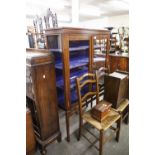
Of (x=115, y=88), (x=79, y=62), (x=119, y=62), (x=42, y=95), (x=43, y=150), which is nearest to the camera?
(x=42, y=95)

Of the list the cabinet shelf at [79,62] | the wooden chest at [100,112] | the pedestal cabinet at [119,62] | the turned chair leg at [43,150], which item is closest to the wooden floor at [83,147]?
the turned chair leg at [43,150]

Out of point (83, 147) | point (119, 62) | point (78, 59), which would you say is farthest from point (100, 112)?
point (119, 62)

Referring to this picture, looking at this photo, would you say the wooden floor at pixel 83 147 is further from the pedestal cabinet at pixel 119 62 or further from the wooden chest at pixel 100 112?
the pedestal cabinet at pixel 119 62

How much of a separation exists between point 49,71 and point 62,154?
1052mm

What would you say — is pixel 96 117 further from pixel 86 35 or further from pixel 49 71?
pixel 86 35

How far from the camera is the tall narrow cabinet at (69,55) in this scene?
1595 millimetres

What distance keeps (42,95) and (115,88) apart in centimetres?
93

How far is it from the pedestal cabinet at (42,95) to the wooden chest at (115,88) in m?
0.73

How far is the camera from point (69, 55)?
1.94 meters

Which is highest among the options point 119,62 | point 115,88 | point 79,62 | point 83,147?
point 79,62

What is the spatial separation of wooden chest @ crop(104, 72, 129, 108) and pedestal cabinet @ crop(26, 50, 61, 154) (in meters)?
0.73

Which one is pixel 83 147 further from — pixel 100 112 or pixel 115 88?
pixel 115 88

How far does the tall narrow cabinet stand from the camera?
5.23 ft

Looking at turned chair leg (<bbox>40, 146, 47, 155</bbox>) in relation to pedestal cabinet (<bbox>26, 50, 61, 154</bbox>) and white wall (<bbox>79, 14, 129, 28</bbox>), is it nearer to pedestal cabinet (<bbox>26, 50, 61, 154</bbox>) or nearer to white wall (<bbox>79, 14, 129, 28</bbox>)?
pedestal cabinet (<bbox>26, 50, 61, 154</bbox>)
